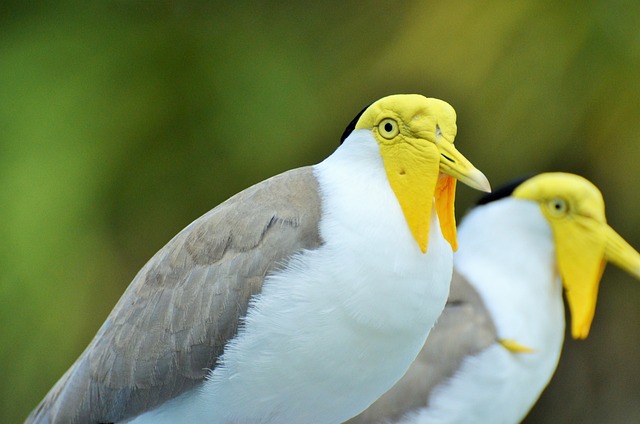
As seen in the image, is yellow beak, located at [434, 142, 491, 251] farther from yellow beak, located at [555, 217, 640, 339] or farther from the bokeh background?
the bokeh background

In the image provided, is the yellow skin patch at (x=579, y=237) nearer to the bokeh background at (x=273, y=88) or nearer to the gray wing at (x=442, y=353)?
the gray wing at (x=442, y=353)

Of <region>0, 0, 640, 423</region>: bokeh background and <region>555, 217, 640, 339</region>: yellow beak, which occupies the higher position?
<region>0, 0, 640, 423</region>: bokeh background

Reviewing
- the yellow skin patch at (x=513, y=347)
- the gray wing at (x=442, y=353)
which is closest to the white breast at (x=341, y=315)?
the gray wing at (x=442, y=353)

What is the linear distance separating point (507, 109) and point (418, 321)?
2.60 meters

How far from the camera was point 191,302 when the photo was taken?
186cm

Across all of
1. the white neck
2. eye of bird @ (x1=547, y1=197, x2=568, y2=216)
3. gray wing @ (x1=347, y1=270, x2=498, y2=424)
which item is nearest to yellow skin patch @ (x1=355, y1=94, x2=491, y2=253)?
gray wing @ (x1=347, y1=270, x2=498, y2=424)

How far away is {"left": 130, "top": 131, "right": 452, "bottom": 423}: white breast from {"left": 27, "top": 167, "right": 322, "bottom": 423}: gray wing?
0.13 feet

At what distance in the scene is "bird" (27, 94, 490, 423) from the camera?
5.64ft

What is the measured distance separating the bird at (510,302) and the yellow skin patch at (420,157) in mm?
868

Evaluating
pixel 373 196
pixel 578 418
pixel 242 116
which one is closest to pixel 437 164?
pixel 373 196

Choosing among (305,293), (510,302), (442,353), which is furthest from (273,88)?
(305,293)

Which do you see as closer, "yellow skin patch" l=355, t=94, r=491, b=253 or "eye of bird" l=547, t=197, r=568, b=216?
"yellow skin patch" l=355, t=94, r=491, b=253

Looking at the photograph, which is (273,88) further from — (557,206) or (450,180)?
(450,180)

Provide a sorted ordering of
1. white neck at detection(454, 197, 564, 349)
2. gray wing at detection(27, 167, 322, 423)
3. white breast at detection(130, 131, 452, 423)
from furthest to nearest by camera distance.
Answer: white neck at detection(454, 197, 564, 349) → gray wing at detection(27, 167, 322, 423) → white breast at detection(130, 131, 452, 423)
